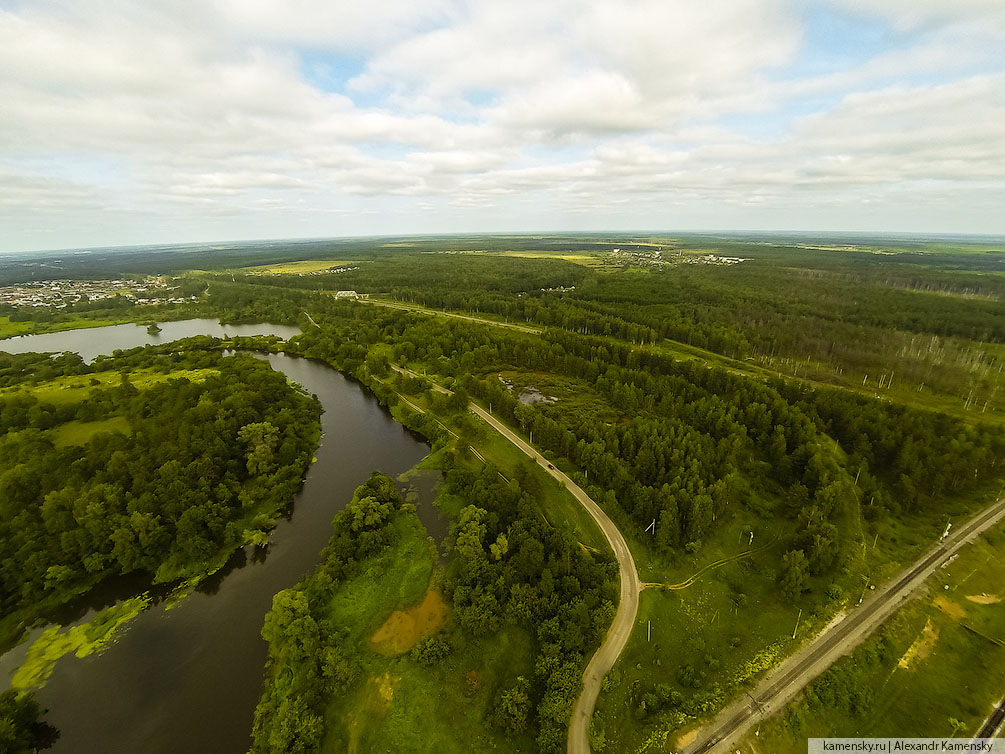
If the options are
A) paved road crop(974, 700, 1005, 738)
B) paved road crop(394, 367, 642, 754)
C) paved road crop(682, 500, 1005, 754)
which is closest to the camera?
paved road crop(682, 500, 1005, 754)

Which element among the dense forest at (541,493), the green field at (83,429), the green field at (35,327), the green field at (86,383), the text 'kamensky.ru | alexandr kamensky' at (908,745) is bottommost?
the text 'kamensky.ru | alexandr kamensky' at (908,745)

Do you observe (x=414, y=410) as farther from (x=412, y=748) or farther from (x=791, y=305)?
(x=791, y=305)

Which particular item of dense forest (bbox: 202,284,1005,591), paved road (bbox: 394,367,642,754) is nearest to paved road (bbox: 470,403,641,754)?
paved road (bbox: 394,367,642,754)

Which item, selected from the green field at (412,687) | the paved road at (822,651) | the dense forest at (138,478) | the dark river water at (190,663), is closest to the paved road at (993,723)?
the paved road at (822,651)

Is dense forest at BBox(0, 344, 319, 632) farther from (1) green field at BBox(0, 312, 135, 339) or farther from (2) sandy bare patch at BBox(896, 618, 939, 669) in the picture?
(1) green field at BBox(0, 312, 135, 339)

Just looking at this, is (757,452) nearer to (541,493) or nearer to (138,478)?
(541,493)

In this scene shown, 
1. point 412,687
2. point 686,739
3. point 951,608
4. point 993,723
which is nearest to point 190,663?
point 412,687

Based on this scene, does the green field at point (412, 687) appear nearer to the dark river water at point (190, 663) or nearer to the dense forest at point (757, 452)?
the dark river water at point (190, 663)
